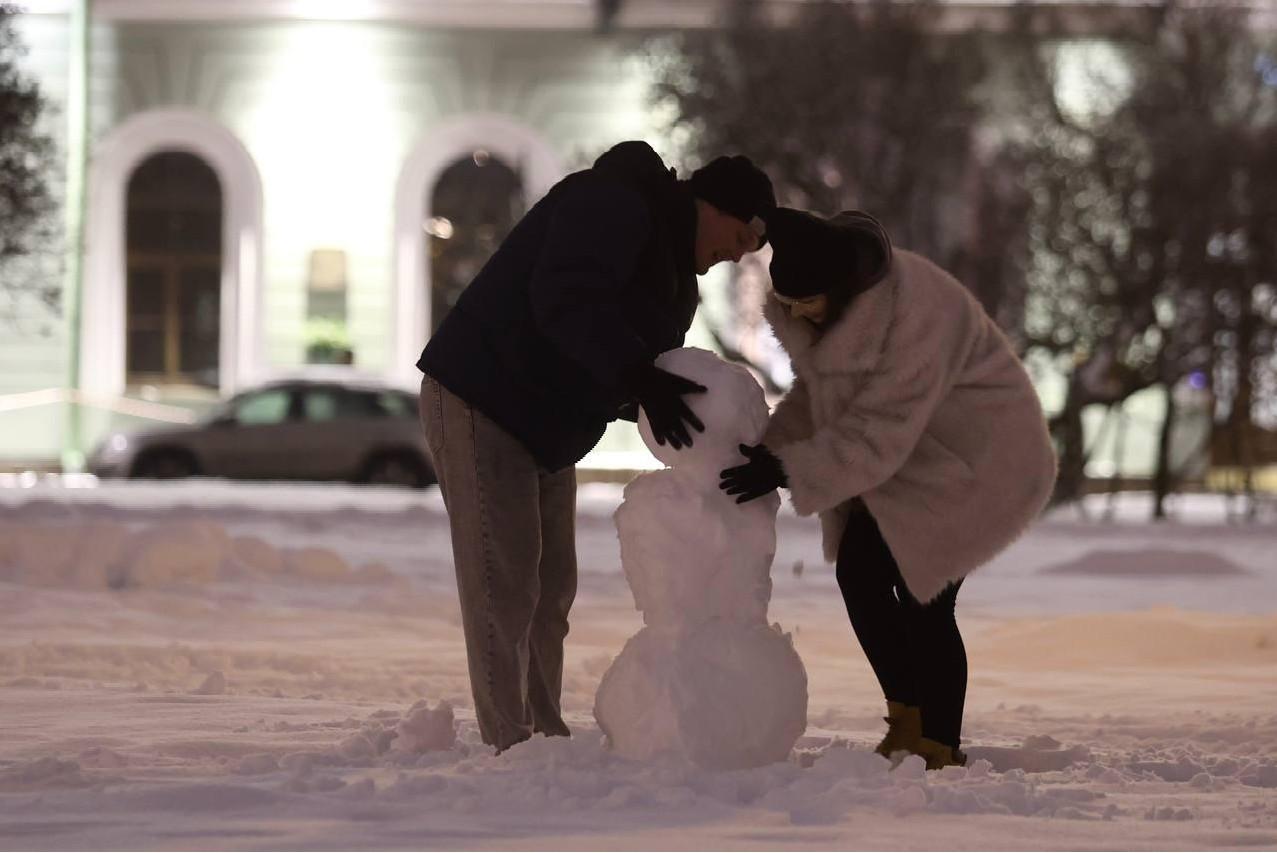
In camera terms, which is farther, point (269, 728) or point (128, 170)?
point (128, 170)

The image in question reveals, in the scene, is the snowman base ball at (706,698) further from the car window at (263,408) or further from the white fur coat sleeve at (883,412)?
the car window at (263,408)

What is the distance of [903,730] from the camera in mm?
5715

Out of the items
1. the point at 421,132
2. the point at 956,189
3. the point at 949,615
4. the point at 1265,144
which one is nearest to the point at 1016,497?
the point at 949,615

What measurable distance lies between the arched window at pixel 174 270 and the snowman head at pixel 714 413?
21.0 m

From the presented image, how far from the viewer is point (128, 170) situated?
25.7m

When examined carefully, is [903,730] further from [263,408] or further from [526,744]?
[263,408]

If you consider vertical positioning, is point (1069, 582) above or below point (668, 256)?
below

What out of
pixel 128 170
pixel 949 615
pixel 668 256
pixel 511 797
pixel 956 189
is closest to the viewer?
pixel 511 797

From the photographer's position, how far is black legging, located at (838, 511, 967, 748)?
18.8 feet

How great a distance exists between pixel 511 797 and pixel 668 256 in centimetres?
142

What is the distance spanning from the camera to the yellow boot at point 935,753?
5652 millimetres

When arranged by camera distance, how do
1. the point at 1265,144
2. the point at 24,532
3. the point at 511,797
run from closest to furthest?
1. the point at 511,797
2. the point at 24,532
3. the point at 1265,144

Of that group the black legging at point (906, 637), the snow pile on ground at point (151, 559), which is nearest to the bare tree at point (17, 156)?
the snow pile on ground at point (151, 559)

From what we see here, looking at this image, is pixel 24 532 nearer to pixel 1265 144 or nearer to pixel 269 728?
pixel 269 728
